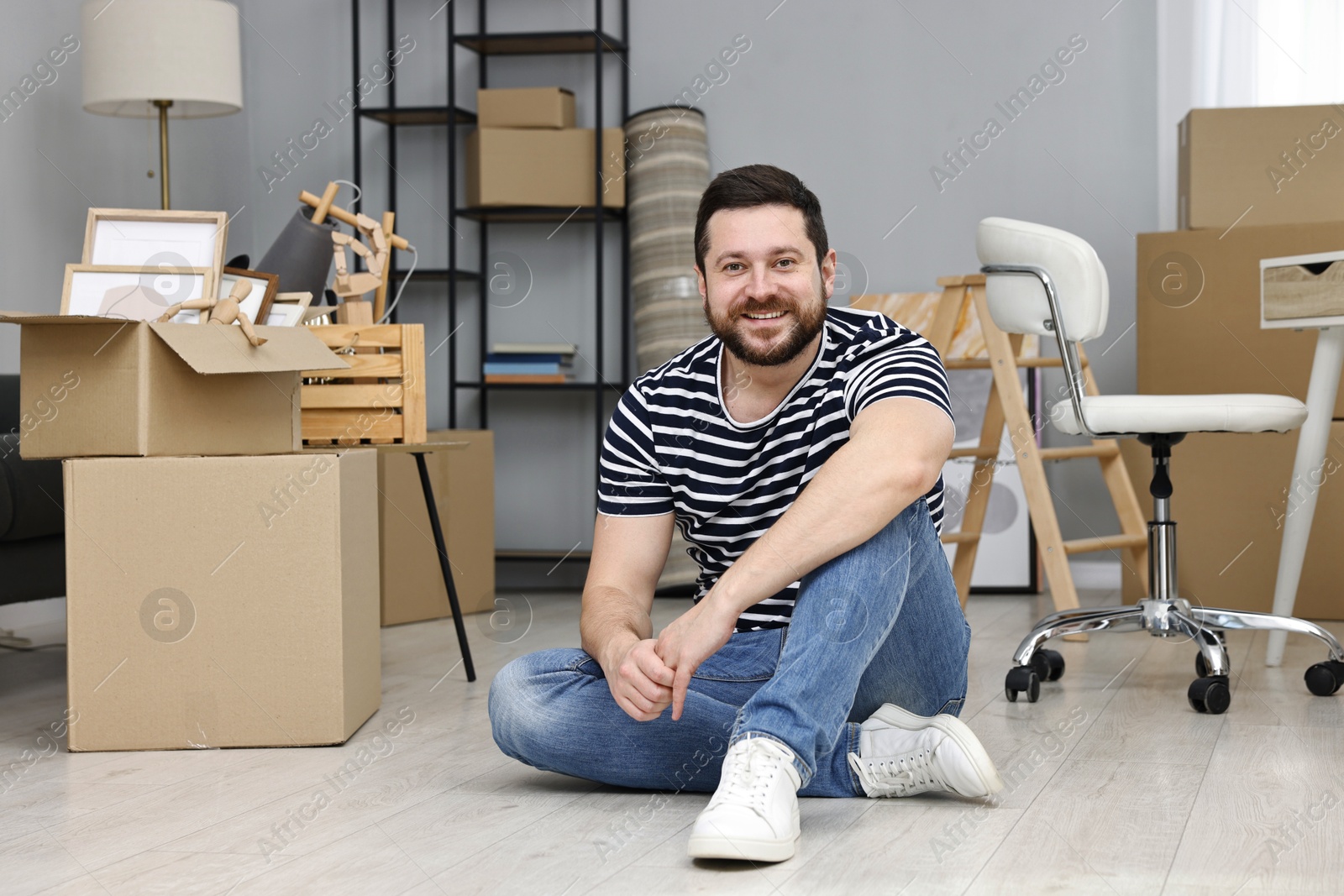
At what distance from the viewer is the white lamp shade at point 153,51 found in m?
3.12

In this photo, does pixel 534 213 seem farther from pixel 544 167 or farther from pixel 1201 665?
pixel 1201 665

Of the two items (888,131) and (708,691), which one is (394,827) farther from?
(888,131)

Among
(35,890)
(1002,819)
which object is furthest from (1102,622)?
(35,890)

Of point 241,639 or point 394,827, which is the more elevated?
point 241,639

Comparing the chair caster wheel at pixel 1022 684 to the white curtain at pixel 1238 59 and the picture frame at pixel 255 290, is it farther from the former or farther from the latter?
the white curtain at pixel 1238 59

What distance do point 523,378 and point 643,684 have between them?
260 cm

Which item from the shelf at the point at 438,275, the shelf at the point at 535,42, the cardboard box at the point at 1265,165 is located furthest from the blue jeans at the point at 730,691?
the shelf at the point at 535,42

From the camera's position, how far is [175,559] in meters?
1.82

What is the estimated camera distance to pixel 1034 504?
2.87 meters

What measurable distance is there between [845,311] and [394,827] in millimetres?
791

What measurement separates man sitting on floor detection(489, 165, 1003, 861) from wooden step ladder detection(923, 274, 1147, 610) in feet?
4.35

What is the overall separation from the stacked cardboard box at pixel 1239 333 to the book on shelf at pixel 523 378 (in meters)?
1.63

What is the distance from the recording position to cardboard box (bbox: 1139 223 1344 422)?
3008 millimetres

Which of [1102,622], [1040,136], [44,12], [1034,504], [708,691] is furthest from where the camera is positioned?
[1040,136]
